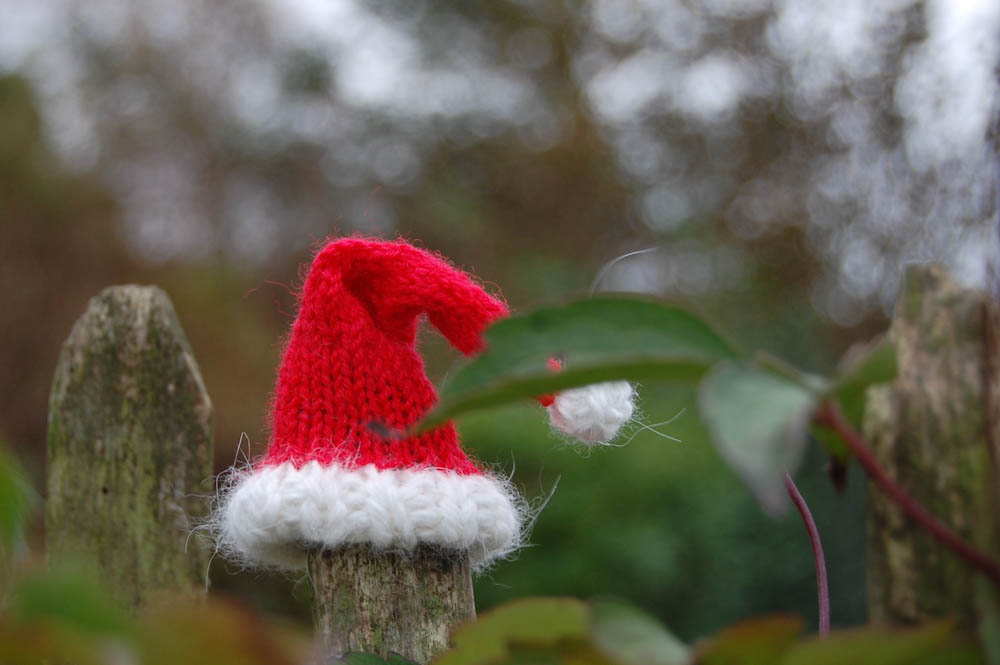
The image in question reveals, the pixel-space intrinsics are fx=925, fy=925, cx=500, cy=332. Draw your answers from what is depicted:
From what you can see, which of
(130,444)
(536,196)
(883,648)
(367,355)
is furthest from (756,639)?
(536,196)

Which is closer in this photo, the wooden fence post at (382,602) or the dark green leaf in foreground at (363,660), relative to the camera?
the dark green leaf in foreground at (363,660)

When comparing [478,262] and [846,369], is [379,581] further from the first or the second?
[478,262]

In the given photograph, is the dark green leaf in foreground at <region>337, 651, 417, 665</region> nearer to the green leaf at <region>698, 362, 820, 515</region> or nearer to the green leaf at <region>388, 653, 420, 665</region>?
the green leaf at <region>388, 653, 420, 665</region>

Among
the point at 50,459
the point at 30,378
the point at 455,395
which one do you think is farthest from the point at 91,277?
the point at 455,395

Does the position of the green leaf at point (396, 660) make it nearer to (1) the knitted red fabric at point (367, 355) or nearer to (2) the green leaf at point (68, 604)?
(1) the knitted red fabric at point (367, 355)

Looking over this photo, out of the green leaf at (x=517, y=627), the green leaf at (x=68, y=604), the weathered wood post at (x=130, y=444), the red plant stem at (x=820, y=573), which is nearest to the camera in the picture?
the green leaf at (x=68, y=604)

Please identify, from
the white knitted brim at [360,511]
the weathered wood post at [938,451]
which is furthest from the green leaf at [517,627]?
the white knitted brim at [360,511]

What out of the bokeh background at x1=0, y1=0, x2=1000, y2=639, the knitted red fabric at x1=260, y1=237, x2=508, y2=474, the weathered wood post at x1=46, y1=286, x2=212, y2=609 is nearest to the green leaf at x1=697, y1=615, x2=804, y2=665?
the knitted red fabric at x1=260, y1=237, x2=508, y2=474
